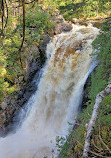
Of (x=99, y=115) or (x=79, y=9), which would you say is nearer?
(x=99, y=115)

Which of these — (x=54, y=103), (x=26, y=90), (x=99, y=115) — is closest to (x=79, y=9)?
(x=26, y=90)

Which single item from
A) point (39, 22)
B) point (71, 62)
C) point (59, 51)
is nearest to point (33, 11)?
point (39, 22)

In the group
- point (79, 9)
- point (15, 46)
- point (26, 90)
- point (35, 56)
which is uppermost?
point (79, 9)

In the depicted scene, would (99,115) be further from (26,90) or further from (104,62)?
(26,90)

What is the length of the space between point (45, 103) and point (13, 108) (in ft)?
6.44

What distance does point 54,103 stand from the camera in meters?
8.31

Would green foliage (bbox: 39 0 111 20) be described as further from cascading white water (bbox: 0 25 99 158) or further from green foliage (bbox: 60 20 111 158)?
green foliage (bbox: 60 20 111 158)

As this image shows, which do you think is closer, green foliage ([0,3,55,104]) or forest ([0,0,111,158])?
forest ([0,0,111,158])

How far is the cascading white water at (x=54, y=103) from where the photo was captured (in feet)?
23.1

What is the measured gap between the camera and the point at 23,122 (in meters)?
8.15

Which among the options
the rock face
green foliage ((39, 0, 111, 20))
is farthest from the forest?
green foliage ((39, 0, 111, 20))

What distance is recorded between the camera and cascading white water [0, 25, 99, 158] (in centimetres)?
705

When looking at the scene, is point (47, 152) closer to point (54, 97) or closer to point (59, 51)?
point (54, 97)

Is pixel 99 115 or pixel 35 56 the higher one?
pixel 35 56
